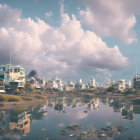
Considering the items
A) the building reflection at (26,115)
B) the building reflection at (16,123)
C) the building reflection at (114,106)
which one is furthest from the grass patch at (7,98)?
the building reflection at (16,123)

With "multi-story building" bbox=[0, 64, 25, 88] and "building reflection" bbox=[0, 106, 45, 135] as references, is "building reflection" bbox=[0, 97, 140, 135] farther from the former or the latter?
"multi-story building" bbox=[0, 64, 25, 88]

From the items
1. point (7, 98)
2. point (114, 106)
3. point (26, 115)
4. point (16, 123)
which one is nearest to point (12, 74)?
point (7, 98)

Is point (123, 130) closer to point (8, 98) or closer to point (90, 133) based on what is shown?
point (90, 133)

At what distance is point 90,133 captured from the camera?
128ft

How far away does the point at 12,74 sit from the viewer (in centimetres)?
12925

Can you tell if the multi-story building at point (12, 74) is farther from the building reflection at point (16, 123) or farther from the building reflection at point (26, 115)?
the building reflection at point (16, 123)

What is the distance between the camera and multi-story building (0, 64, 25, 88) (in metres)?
124

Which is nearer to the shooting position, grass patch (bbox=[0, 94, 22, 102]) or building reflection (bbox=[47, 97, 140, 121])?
building reflection (bbox=[47, 97, 140, 121])

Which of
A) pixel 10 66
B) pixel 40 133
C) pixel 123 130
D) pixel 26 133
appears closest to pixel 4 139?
pixel 26 133

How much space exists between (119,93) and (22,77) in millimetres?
100205

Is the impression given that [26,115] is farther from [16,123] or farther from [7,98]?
[7,98]

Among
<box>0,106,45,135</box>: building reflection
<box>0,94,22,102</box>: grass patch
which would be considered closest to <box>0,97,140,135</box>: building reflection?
<box>0,106,45,135</box>: building reflection

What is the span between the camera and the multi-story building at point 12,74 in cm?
12390

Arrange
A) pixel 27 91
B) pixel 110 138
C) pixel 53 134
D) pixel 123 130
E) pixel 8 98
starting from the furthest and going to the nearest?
pixel 27 91 < pixel 8 98 < pixel 123 130 < pixel 53 134 < pixel 110 138
